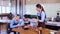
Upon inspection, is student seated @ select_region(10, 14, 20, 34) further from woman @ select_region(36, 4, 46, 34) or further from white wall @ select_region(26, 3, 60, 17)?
woman @ select_region(36, 4, 46, 34)

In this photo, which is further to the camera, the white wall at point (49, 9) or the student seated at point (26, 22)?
the student seated at point (26, 22)

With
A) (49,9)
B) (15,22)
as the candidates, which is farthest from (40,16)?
(15,22)

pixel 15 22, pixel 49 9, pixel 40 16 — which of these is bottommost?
pixel 15 22

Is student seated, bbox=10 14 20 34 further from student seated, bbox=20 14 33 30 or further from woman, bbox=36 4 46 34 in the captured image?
woman, bbox=36 4 46 34

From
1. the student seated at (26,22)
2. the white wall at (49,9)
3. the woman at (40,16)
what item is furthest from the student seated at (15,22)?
the woman at (40,16)

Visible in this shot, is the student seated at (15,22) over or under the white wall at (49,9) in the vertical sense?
under

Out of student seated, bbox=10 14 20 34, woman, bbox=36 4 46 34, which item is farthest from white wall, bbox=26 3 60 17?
student seated, bbox=10 14 20 34

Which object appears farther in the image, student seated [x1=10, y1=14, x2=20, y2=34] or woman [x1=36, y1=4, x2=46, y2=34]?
student seated [x1=10, y1=14, x2=20, y2=34]

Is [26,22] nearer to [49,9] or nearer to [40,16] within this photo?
[40,16]

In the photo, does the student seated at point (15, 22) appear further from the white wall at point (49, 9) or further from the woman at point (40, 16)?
the woman at point (40, 16)

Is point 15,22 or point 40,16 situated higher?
point 40,16

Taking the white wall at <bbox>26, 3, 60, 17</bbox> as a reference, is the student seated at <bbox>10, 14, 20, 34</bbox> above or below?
below

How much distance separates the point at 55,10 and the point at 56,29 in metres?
0.38

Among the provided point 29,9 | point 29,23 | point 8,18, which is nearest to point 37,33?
point 29,23
